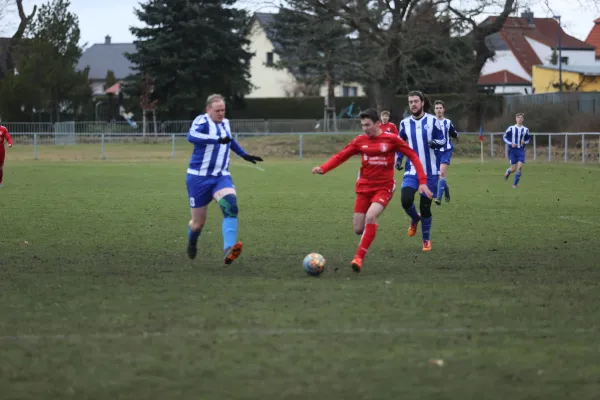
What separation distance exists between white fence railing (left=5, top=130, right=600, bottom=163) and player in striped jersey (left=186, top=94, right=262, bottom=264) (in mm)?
28202

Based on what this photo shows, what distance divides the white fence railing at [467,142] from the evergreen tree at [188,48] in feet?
31.1

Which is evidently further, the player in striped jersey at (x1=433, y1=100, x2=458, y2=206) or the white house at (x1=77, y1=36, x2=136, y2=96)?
the white house at (x1=77, y1=36, x2=136, y2=96)

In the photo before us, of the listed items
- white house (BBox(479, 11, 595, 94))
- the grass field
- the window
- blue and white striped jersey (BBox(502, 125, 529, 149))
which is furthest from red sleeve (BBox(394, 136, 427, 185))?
the window

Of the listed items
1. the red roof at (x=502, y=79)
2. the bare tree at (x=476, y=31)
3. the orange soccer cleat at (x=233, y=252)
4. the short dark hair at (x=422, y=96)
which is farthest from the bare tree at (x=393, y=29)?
the red roof at (x=502, y=79)

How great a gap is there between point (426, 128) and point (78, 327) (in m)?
6.69

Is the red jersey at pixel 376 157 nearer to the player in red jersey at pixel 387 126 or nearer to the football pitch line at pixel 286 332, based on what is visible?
the football pitch line at pixel 286 332

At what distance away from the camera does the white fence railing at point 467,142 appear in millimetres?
37875

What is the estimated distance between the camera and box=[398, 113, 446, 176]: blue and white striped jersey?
41.3 ft

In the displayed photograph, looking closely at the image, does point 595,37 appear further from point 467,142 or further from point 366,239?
point 366,239

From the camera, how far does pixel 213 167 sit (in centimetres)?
1055

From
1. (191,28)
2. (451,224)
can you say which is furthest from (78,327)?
(191,28)

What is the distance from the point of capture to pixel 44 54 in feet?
194

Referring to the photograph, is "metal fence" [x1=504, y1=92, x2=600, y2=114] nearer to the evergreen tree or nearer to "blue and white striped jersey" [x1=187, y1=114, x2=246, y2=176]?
the evergreen tree

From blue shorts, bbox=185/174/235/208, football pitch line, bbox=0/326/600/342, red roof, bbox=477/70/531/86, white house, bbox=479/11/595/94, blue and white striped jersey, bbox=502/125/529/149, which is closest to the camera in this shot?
football pitch line, bbox=0/326/600/342
